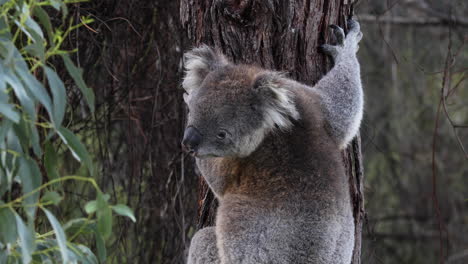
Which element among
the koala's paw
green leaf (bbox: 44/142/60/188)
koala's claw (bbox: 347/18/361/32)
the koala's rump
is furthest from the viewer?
koala's claw (bbox: 347/18/361/32)

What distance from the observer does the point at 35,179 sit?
2.12m

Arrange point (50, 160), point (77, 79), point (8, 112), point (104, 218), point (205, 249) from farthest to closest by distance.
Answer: point (205, 249) < point (50, 160) < point (77, 79) < point (104, 218) < point (8, 112)

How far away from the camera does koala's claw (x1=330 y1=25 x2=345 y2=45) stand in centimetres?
350

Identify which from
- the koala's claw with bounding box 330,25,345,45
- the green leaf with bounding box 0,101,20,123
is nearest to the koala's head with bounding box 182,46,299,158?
the koala's claw with bounding box 330,25,345,45

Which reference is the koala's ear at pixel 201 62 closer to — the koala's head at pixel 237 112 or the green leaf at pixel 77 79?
the koala's head at pixel 237 112

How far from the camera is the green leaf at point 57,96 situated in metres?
2.01

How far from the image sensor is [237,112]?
3074mm

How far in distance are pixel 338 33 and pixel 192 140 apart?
3.54 feet

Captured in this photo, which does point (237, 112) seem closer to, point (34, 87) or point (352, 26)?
point (352, 26)

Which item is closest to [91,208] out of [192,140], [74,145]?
[74,145]

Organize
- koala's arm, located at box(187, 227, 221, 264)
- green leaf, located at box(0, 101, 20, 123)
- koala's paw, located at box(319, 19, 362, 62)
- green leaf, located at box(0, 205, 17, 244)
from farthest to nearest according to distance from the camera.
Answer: koala's paw, located at box(319, 19, 362, 62) < koala's arm, located at box(187, 227, 221, 264) < green leaf, located at box(0, 205, 17, 244) < green leaf, located at box(0, 101, 20, 123)

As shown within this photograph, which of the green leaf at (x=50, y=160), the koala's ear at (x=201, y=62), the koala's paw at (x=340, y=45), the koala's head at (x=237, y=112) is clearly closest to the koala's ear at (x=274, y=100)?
the koala's head at (x=237, y=112)

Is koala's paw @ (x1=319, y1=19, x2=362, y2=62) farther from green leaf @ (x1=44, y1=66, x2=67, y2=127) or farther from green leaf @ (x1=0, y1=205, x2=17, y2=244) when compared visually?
green leaf @ (x1=0, y1=205, x2=17, y2=244)

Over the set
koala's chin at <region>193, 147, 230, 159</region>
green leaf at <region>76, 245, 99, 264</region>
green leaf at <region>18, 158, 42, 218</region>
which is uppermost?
green leaf at <region>18, 158, 42, 218</region>
